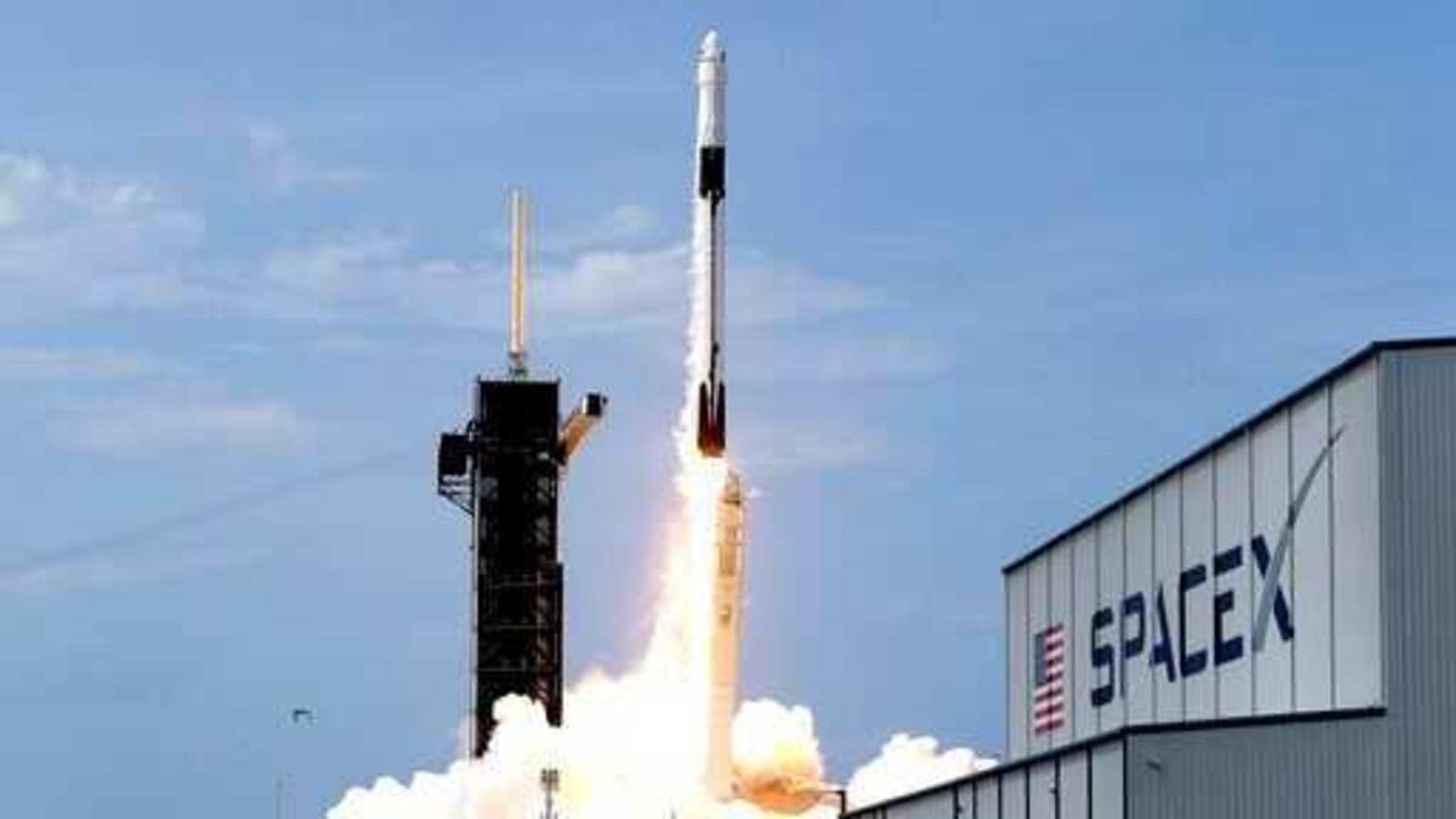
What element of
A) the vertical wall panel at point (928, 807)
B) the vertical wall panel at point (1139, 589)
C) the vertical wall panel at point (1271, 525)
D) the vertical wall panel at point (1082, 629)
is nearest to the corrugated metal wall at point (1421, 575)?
the vertical wall panel at point (1271, 525)

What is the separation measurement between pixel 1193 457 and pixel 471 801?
53.0 meters

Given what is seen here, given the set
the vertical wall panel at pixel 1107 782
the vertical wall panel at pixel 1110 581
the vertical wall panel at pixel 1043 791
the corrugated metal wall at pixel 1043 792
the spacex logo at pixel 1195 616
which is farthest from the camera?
the vertical wall panel at pixel 1110 581

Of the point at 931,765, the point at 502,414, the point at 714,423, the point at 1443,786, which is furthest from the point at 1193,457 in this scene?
the point at 502,414

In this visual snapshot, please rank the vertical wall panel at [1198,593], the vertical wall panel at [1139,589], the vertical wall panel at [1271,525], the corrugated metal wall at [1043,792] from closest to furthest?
1. the corrugated metal wall at [1043,792]
2. the vertical wall panel at [1271,525]
3. the vertical wall panel at [1198,593]
4. the vertical wall panel at [1139,589]

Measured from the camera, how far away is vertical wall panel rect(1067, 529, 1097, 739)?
76.6m

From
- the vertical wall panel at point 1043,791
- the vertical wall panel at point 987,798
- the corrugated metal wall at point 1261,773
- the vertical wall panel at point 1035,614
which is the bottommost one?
the corrugated metal wall at point 1261,773

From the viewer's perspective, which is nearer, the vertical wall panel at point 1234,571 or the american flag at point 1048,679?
the vertical wall panel at point 1234,571

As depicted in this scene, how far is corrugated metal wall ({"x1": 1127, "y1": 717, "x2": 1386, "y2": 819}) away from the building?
0.03 meters

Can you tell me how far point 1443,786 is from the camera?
5338 centimetres

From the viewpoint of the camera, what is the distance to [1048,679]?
82.1 meters

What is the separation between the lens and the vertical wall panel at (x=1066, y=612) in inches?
3110

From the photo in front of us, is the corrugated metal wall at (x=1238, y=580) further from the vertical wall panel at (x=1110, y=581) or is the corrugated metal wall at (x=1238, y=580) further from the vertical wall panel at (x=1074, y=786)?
Answer: the vertical wall panel at (x=1074, y=786)

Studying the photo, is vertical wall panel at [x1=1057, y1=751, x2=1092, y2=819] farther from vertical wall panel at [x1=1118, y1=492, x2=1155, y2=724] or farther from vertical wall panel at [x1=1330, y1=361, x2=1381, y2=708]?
vertical wall panel at [x1=1118, y1=492, x2=1155, y2=724]

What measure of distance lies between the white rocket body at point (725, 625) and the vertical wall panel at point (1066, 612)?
2129cm
